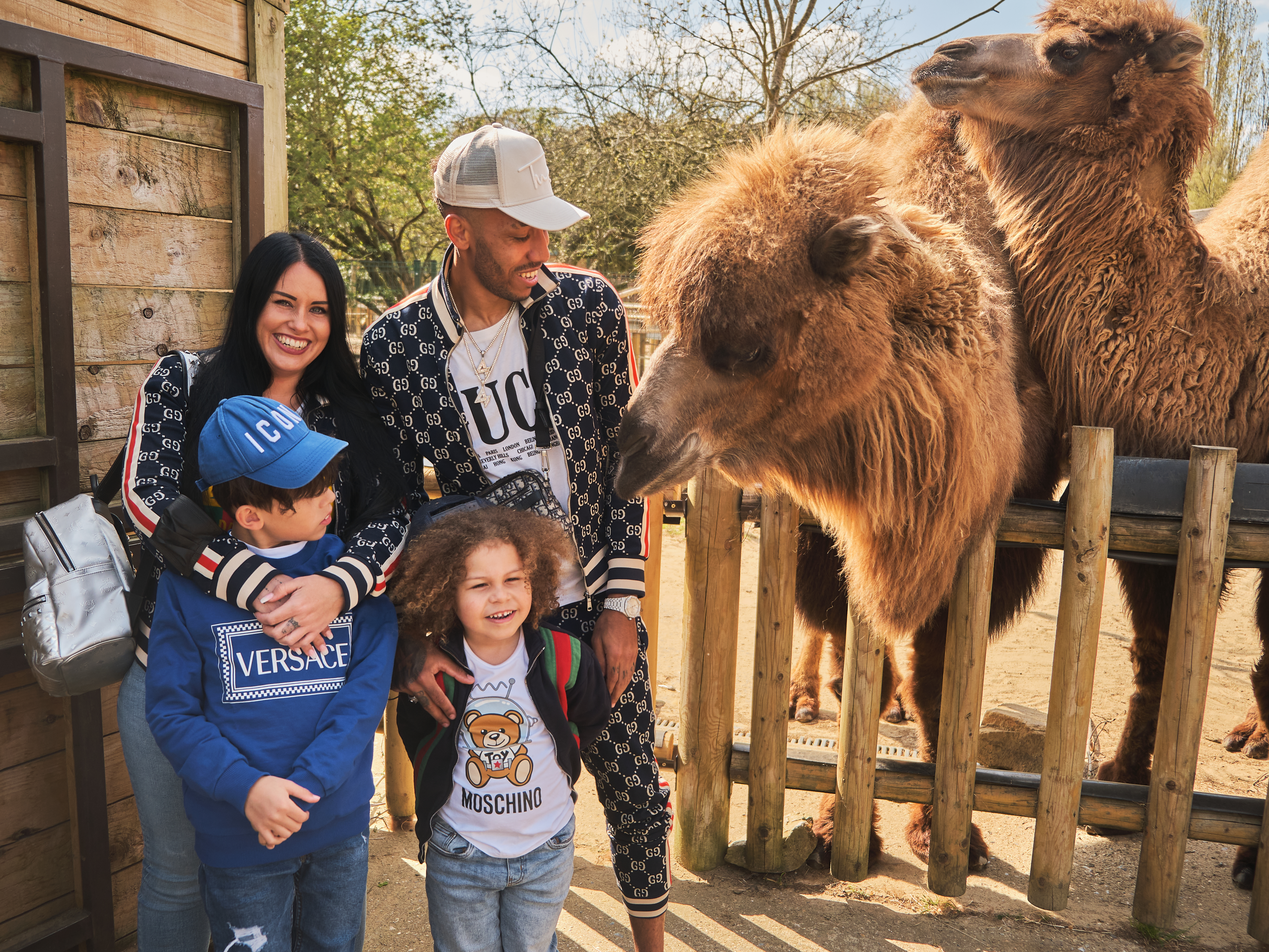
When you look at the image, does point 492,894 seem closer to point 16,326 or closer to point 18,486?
point 18,486

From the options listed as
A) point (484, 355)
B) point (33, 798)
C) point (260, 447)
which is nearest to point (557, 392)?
point (484, 355)

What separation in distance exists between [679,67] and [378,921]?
1114cm

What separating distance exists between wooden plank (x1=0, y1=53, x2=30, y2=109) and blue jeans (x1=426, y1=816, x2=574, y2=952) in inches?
88.1

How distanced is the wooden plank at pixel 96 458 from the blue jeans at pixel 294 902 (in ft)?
4.36

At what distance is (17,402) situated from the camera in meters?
2.53

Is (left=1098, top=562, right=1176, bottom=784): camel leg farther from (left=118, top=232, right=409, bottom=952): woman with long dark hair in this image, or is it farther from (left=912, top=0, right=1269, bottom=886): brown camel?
(left=118, top=232, right=409, bottom=952): woman with long dark hair

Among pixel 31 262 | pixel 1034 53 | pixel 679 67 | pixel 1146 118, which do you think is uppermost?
pixel 679 67

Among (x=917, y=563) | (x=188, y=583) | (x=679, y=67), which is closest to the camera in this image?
(x=188, y=583)

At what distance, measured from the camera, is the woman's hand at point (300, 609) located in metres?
1.97

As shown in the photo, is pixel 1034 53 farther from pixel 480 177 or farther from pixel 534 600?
pixel 534 600

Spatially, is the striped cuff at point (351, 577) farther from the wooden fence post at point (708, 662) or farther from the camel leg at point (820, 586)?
the camel leg at point (820, 586)

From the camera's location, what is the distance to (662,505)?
12.0 ft

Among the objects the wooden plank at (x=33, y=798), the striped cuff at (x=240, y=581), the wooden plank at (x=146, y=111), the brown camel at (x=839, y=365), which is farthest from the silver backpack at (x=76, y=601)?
the brown camel at (x=839, y=365)

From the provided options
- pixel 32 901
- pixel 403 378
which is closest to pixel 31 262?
pixel 403 378
